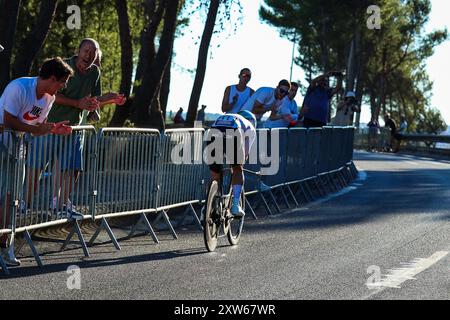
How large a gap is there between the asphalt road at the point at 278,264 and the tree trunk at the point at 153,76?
8.41 metres

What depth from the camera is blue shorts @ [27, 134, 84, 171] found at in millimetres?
10430

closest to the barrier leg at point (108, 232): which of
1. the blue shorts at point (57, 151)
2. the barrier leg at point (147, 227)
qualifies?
the barrier leg at point (147, 227)

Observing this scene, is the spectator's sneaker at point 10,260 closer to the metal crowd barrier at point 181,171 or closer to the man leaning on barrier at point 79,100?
the man leaning on barrier at point 79,100

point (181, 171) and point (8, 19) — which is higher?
point (8, 19)

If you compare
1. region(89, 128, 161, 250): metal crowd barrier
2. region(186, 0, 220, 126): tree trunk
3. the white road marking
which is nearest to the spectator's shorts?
region(89, 128, 161, 250): metal crowd barrier

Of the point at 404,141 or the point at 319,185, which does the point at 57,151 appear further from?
the point at 404,141

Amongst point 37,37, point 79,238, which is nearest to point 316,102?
point 37,37

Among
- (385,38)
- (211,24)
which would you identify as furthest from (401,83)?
(211,24)

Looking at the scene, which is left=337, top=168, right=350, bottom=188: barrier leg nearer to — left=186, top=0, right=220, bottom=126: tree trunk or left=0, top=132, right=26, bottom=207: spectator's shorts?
left=186, top=0, right=220, bottom=126: tree trunk

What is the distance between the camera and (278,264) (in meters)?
10.7

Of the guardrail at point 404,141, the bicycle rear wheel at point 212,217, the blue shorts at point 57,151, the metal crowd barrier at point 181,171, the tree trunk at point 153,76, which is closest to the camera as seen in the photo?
the blue shorts at point 57,151

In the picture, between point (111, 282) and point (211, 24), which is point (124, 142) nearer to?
point (111, 282)

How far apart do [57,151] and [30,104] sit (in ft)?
2.31

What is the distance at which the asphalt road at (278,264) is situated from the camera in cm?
896
